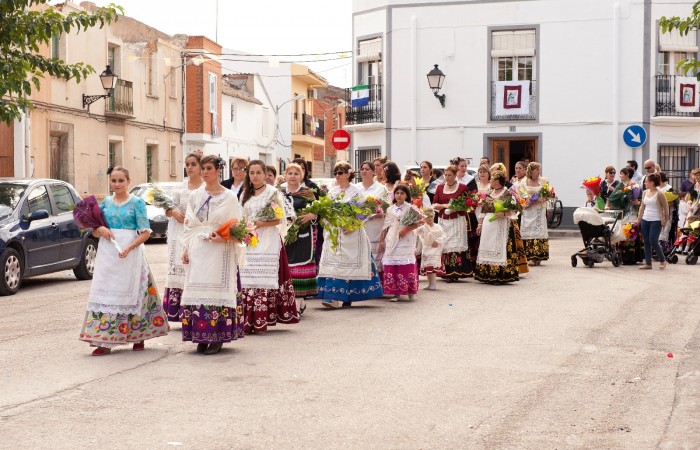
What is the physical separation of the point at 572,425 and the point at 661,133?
28.0 metres

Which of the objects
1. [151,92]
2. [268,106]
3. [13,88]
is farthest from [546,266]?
[268,106]

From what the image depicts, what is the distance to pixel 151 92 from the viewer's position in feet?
136

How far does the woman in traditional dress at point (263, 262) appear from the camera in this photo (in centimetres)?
1105

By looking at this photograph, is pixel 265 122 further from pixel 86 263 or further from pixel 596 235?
pixel 86 263

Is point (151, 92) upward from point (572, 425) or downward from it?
upward

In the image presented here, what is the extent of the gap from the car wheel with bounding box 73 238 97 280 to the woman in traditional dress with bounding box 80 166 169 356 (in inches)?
317

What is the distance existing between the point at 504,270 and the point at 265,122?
4559 cm

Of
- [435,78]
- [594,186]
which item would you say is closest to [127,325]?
[594,186]

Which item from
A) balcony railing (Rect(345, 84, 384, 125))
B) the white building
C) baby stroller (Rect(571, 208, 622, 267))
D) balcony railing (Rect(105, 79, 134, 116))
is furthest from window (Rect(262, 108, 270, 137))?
baby stroller (Rect(571, 208, 622, 267))

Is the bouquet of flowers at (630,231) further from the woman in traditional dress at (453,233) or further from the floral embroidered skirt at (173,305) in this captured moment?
A: the floral embroidered skirt at (173,305)

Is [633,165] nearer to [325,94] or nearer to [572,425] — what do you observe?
[572,425]

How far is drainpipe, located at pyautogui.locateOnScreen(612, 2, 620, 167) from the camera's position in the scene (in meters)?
33.0

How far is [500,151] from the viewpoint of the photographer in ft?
114

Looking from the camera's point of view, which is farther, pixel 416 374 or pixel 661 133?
pixel 661 133
